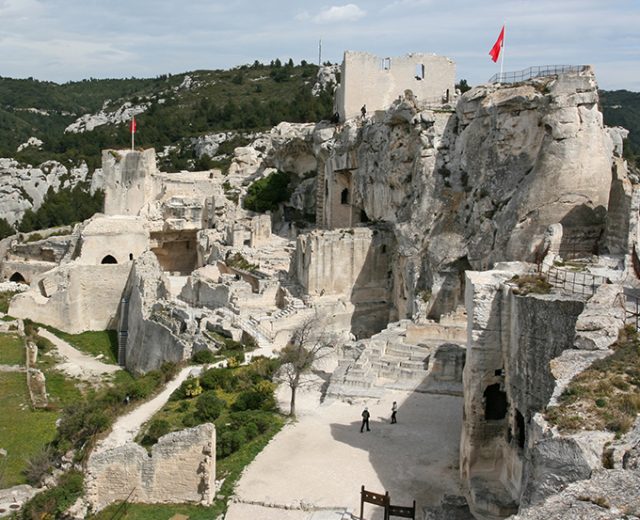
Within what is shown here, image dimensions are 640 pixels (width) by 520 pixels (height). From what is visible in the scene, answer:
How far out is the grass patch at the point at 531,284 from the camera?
47.0 feet

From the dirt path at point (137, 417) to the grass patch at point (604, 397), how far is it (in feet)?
39.5

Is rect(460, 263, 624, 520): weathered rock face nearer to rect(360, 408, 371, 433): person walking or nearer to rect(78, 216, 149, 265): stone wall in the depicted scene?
rect(360, 408, 371, 433): person walking

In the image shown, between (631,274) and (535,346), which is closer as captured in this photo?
(535,346)

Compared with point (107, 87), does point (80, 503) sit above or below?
below

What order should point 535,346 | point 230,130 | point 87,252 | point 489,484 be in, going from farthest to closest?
point 230,130 → point 87,252 → point 489,484 → point 535,346

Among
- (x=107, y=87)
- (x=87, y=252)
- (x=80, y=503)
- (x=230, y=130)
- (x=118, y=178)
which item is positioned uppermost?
(x=107, y=87)

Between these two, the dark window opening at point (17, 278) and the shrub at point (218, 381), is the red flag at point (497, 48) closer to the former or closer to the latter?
the shrub at point (218, 381)

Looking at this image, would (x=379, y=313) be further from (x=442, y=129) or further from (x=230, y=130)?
(x=230, y=130)

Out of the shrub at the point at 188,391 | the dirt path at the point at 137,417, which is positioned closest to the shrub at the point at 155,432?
the dirt path at the point at 137,417

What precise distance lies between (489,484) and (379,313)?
70.3 ft

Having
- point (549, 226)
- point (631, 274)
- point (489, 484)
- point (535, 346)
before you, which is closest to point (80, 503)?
point (489, 484)

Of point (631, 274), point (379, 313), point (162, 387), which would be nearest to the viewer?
point (631, 274)

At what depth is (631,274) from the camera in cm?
1766

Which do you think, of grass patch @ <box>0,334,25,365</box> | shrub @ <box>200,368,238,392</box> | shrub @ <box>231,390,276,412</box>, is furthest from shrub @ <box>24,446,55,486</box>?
grass patch @ <box>0,334,25,365</box>
